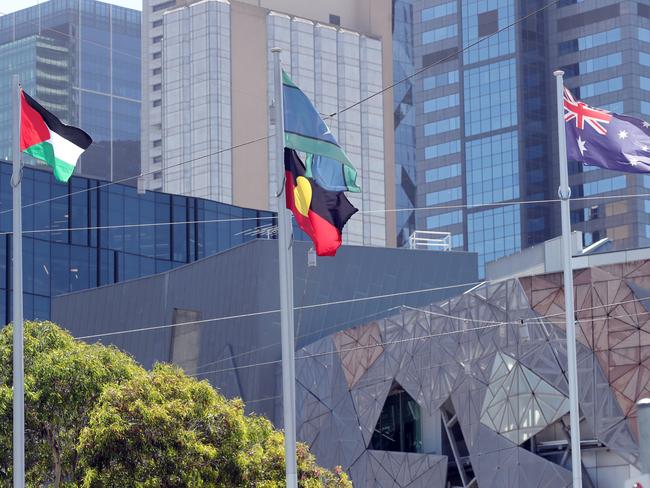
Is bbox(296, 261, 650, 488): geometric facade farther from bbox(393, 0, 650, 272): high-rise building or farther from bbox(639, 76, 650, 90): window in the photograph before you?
bbox(639, 76, 650, 90): window

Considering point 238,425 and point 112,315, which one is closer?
point 238,425

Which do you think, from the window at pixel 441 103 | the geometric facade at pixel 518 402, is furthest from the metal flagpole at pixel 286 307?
the window at pixel 441 103

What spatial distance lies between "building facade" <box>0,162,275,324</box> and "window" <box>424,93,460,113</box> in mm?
67694

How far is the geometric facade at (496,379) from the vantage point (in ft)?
190

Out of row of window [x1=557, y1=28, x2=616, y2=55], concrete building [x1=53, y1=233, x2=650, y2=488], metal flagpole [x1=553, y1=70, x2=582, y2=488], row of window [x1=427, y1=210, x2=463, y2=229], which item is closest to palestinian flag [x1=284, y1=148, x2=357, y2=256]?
metal flagpole [x1=553, y1=70, x2=582, y2=488]

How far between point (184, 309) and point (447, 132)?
366 ft

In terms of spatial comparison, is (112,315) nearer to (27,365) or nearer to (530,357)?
(530,357)

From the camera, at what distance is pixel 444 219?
189 meters

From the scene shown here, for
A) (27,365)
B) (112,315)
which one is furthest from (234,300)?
(27,365)

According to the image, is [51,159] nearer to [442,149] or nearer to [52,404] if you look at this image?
[52,404]

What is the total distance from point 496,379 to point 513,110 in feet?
411

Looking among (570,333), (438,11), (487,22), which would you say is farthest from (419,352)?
(438,11)

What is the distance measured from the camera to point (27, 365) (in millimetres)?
43375

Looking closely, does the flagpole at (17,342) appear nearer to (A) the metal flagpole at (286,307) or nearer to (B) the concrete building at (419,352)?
(A) the metal flagpole at (286,307)
